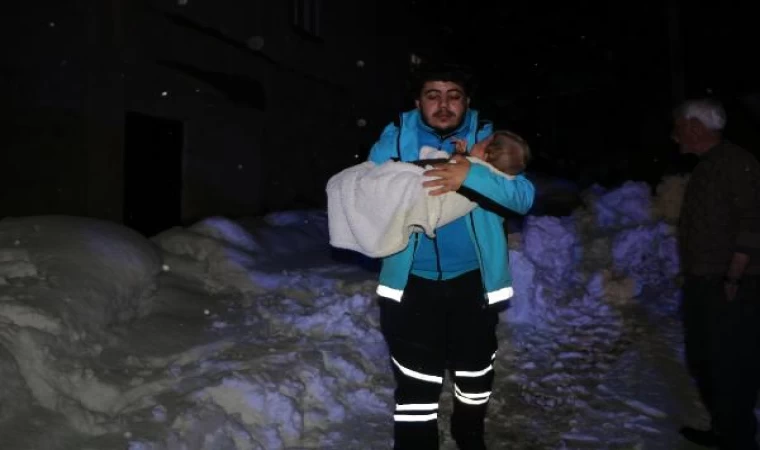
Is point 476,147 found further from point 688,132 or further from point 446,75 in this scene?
point 688,132

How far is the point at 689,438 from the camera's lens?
382 centimetres

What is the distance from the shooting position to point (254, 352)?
4.68 meters

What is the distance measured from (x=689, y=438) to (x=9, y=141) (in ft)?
26.1

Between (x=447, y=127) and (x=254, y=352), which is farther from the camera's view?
(x=254, y=352)

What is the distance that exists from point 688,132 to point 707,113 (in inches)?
5.5

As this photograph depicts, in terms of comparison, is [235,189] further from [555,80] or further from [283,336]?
[555,80]

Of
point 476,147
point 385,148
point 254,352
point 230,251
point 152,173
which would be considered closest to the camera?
point 476,147

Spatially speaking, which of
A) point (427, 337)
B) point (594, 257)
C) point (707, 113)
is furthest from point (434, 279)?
point (594, 257)

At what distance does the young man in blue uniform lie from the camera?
2.99 meters

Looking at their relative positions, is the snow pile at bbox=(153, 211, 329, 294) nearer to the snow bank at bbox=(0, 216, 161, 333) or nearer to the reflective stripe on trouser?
the snow bank at bbox=(0, 216, 161, 333)

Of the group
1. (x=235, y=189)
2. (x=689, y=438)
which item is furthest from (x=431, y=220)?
(x=235, y=189)

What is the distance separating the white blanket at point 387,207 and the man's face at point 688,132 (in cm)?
151

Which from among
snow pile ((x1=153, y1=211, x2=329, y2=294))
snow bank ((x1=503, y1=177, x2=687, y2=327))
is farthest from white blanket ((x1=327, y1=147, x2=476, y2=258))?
snow bank ((x1=503, y1=177, x2=687, y2=327))

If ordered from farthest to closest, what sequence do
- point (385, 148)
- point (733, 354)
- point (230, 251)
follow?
point (230, 251) < point (733, 354) < point (385, 148)
